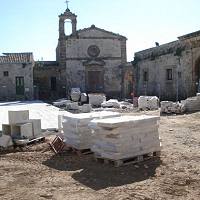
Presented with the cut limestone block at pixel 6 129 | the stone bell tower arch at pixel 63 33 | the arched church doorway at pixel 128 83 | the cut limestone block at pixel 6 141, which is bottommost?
the cut limestone block at pixel 6 141

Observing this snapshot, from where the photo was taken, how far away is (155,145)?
568cm

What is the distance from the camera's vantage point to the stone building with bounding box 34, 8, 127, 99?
28.5m

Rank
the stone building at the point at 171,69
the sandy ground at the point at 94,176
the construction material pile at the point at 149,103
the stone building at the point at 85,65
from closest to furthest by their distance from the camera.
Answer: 1. the sandy ground at the point at 94,176
2. the construction material pile at the point at 149,103
3. the stone building at the point at 171,69
4. the stone building at the point at 85,65

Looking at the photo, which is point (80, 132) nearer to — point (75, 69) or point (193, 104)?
point (193, 104)

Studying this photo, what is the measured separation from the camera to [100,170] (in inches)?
197

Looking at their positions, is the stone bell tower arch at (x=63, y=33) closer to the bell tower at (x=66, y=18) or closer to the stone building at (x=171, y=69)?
the bell tower at (x=66, y=18)

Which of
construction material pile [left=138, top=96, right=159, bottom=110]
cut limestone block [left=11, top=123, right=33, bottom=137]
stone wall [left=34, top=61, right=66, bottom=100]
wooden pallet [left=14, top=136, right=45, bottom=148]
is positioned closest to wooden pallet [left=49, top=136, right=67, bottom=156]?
wooden pallet [left=14, top=136, right=45, bottom=148]

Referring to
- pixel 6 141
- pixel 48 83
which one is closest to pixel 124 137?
pixel 6 141

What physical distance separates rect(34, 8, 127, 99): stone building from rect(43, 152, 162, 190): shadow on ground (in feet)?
74.9

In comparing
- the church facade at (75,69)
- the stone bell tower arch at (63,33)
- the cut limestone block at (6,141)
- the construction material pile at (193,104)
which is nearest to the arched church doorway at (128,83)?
the church facade at (75,69)

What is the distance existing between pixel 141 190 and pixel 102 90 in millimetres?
25077

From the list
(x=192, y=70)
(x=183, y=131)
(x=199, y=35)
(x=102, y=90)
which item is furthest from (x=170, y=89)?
(x=183, y=131)

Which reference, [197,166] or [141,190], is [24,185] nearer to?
[141,190]

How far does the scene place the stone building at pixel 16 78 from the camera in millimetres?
27000
